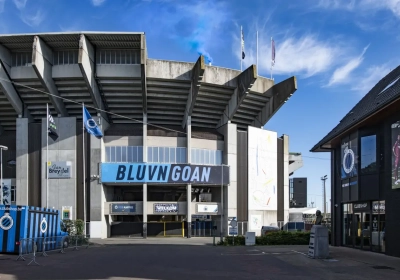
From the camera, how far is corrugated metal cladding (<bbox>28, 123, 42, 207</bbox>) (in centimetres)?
4688

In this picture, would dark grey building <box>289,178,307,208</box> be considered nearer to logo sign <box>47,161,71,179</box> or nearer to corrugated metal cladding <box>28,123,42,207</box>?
logo sign <box>47,161,71,179</box>

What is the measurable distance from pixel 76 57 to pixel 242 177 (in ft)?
71.4

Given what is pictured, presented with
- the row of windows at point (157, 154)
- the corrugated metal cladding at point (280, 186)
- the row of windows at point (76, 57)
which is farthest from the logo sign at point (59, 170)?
the corrugated metal cladding at point (280, 186)

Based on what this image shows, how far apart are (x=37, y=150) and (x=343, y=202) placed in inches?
1269

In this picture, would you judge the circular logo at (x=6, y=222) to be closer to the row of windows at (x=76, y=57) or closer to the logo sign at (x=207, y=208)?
the row of windows at (x=76, y=57)

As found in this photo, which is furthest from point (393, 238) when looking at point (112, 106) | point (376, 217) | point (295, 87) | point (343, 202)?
point (112, 106)

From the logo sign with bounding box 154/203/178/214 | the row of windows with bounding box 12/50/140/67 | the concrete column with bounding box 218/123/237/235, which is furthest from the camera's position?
the concrete column with bounding box 218/123/237/235

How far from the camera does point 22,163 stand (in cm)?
4681

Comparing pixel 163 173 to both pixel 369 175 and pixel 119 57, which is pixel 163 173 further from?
pixel 369 175

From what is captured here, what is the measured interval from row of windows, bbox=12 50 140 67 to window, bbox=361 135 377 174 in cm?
2777

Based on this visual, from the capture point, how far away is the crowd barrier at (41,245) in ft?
67.6

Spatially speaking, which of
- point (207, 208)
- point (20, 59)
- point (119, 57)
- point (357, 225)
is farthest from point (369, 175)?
point (20, 59)

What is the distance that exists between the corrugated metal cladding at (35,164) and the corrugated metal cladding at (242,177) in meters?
21.1

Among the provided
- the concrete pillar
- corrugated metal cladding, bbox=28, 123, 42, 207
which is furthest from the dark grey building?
corrugated metal cladding, bbox=28, 123, 42, 207
